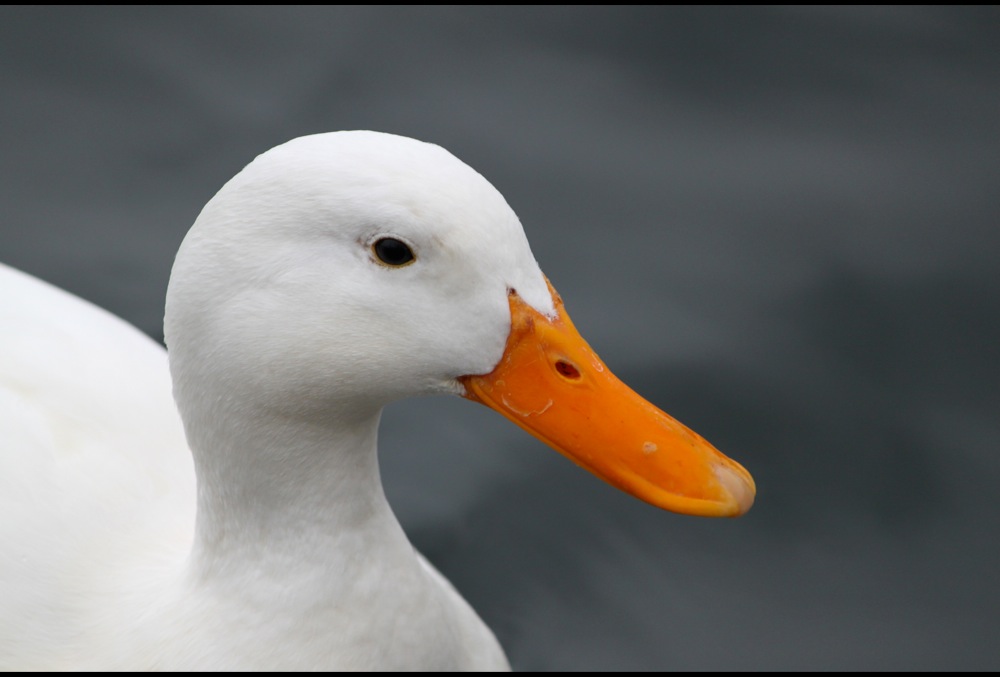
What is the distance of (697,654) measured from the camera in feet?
13.3

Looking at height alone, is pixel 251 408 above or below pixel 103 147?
above

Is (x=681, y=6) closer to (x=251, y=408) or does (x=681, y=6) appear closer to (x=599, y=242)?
(x=599, y=242)

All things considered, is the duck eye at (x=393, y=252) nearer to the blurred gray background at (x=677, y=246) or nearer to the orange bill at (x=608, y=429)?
the orange bill at (x=608, y=429)

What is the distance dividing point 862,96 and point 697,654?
8.13 ft

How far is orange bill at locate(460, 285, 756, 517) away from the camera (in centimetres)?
249

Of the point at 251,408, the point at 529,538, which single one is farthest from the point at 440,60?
the point at 251,408

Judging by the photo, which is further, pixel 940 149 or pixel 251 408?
pixel 940 149

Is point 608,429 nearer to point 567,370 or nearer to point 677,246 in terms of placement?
point 567,370

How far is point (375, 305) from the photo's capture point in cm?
235

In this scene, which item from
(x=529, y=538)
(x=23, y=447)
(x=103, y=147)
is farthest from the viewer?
(x=103, y=147)

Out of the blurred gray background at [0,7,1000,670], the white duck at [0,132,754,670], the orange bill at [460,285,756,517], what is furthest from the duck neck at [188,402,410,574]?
the blurred gray background at [0,7,1000,670]

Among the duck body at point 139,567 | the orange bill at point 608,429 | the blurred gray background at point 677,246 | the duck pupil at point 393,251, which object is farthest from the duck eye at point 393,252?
the blurred gray background at point 677,246

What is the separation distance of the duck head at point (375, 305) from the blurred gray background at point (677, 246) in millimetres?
1803

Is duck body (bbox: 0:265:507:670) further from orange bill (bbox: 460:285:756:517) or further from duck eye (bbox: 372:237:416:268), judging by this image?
duck eye (bbox: 372:237:416:268)
